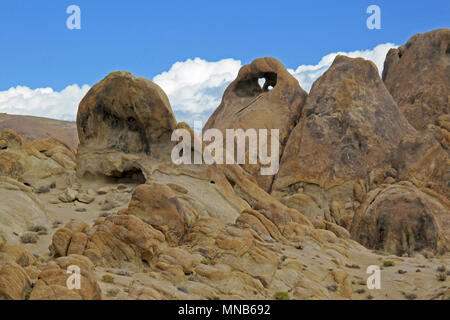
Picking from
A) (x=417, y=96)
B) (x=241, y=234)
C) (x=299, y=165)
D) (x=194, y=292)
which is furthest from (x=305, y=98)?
(x=194, y=292)

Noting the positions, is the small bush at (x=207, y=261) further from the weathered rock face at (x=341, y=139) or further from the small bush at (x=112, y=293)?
the weathered rock face at (x=341, y=139)

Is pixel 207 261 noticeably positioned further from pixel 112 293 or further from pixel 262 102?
pixel 262 102

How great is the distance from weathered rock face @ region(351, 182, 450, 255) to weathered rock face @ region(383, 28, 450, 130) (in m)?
19.6

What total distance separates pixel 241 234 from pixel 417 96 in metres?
35.4

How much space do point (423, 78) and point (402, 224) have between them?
26463 millimetres

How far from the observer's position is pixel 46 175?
29.3 metres

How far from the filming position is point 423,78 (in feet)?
163

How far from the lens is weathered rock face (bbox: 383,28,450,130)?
48.3 metres

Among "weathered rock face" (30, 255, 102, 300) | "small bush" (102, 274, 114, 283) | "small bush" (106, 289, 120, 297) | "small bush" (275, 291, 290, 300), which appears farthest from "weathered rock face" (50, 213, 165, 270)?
"small bush" (275, 291, 290, 300)

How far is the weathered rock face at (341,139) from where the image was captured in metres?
39.4

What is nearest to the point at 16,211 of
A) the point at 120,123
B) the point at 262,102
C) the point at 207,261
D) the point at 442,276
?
the point at 207,261

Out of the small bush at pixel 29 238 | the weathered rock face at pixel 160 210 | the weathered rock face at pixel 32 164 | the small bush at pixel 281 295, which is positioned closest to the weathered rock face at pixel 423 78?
the weathered rock face at pixel 32 164

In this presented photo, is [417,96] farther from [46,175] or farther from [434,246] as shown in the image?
[46,175]

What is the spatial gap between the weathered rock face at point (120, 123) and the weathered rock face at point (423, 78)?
2858 cm
